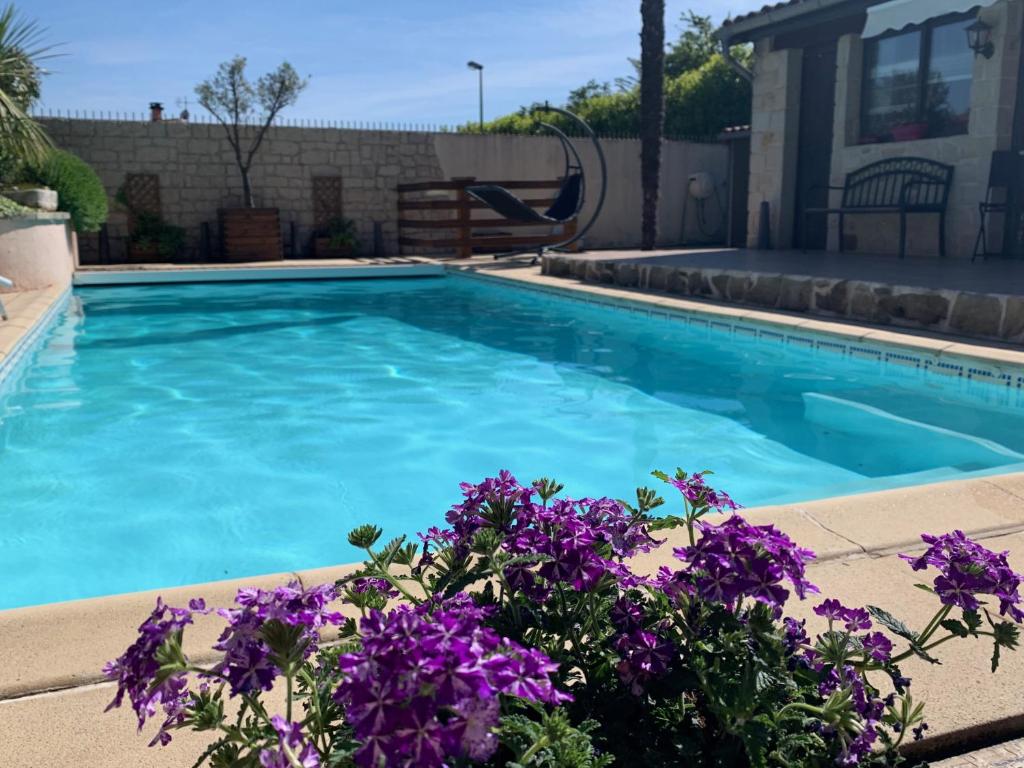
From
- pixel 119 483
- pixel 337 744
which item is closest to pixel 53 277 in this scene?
pixel 119 483

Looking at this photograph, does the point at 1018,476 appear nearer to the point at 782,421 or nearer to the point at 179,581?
the point at 782,421

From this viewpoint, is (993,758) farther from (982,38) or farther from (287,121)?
(287,121)

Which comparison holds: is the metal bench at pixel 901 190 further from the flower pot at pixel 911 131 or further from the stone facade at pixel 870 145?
the flower pot at pixel 911 131

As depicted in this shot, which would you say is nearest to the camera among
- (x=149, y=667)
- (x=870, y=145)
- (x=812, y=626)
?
(x=149, y=667)

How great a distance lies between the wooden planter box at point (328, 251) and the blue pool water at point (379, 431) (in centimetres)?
618

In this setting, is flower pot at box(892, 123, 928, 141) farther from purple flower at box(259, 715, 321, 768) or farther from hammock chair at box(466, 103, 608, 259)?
purple flower at box(259, 715, 321, 768)

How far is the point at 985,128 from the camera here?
29.0ft

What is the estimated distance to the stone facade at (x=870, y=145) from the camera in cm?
873

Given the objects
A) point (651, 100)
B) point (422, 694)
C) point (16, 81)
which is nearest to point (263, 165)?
point (16, 81)

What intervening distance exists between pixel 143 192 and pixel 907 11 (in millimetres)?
10668

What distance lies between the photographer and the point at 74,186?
435 inches

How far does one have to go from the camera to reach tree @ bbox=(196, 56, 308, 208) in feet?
45.3

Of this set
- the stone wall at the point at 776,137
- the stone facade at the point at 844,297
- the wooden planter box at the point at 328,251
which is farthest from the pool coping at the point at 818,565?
the wooden planter box at the point at 328,251

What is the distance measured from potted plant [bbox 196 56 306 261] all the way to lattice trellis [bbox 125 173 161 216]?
3.37 ft
